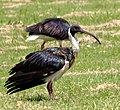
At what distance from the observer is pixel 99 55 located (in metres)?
20.7

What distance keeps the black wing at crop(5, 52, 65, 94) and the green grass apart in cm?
39

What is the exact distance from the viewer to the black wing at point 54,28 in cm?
1936

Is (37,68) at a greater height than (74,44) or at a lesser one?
lesser

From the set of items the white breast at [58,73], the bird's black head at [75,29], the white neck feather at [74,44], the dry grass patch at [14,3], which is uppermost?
→ the bird's black head at [75,29]

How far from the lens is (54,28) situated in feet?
64.4

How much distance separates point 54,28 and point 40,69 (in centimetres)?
759

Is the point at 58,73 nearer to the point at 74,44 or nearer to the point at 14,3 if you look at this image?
the point at 74,44

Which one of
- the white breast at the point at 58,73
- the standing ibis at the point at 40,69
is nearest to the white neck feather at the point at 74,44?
the standing ibis at the point at 40,69

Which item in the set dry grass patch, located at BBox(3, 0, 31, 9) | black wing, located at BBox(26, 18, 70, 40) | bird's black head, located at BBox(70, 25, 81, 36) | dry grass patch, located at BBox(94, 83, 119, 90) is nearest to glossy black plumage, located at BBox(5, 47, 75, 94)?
bird's black head, located at BBox(70, 25, 81, 36)

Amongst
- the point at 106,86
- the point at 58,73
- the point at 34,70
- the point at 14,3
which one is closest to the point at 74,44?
the point at 58,73

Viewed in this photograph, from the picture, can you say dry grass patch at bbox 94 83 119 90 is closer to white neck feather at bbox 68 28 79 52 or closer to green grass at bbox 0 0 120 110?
green grass at bbox 0 0 120 110

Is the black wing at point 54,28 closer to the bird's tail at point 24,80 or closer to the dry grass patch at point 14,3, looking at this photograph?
the bird's tail at point 24,80

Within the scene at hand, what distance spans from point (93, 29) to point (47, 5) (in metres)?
A: 8.13

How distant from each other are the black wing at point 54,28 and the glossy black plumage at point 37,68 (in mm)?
7000
